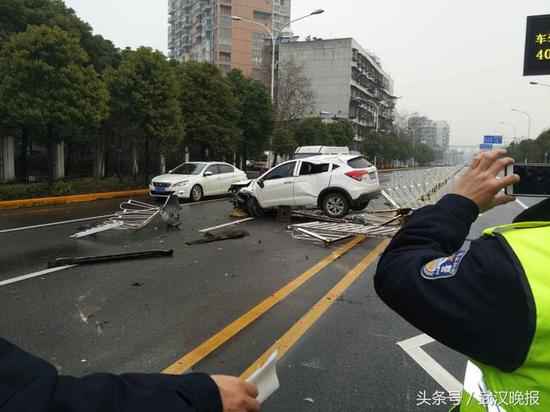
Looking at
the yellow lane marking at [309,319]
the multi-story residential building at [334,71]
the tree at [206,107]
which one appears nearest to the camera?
the yellow lane marking at [309,319]

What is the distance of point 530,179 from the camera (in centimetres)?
138

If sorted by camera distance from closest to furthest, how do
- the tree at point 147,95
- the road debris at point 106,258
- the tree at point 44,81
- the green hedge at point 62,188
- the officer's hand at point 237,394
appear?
1. the officer's hand at point 237,394
2. the road debris at point 106,258
3. the green hedge at point 62,188
4. the tree at point 44,81
5. the tree at point 147,95

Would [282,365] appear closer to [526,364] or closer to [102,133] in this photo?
[526,364]

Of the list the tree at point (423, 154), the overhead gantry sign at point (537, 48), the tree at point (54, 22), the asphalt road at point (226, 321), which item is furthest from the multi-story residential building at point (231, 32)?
the asphalt road at point (226, 321)

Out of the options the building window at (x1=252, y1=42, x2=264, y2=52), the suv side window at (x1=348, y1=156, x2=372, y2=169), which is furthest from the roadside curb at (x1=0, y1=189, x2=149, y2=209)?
the building window at (x1=252, y1=42, x2=264, y2=52)

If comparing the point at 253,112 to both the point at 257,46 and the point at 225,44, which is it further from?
the point at 257,46

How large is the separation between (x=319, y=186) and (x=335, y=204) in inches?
23.5

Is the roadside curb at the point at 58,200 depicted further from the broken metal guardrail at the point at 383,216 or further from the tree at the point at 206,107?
the broken metal guardrail at the point at 383,216

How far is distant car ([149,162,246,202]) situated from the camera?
15.5 meters

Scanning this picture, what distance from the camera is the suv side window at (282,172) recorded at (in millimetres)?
11773

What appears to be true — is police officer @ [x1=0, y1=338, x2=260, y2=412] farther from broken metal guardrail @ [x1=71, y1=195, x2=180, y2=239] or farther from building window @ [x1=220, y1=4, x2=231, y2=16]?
building window @ [x1=220, y1=4, x2=231, y2=16]

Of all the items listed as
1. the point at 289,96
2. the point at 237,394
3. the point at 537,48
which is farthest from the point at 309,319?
the point at 289,96

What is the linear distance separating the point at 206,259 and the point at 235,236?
1.87 m

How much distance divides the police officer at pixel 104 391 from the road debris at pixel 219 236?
707 cm
